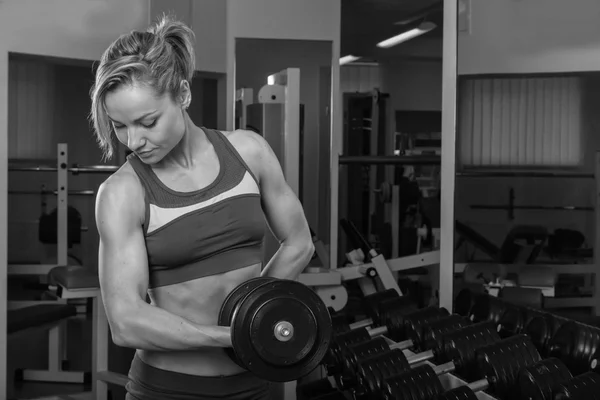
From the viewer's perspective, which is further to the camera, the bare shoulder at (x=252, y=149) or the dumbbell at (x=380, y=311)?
the dumbbell at (x=380, y=311)

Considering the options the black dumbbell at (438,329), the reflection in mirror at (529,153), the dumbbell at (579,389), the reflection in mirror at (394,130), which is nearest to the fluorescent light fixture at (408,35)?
the reflection in mirror at (394,130)

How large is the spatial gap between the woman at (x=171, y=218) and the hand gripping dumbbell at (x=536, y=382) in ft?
3.08

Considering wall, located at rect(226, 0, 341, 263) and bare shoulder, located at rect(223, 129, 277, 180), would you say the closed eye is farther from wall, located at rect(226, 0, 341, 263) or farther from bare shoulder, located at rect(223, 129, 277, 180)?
wall, located at rect(226, 0, 341, 263)

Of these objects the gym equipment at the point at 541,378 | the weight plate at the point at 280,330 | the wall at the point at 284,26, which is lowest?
the gym equipment at the point at 541,378

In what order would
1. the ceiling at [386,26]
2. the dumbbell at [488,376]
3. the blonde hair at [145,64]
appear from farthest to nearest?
1. the ceiling at [386,26]
2. the dumbbell at [488,376]
3. the blonde hair at [145,64]

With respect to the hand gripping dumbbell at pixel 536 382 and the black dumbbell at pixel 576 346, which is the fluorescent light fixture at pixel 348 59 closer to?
the black dumbbell at pixel 576 346

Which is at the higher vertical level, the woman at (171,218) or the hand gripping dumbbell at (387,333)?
the woman at (171,218)

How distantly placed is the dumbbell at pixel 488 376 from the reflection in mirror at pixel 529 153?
1.78 ft

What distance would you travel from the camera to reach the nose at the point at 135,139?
1212 mm

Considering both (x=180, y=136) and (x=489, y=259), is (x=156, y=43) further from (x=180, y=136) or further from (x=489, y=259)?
(x=489, y=259)

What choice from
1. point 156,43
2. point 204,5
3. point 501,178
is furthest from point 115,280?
point 204,5

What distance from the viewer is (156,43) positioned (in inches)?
48.5

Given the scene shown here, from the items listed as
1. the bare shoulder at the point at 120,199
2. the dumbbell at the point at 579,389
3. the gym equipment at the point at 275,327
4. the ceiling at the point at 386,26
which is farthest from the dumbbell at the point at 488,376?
→ the ceiling at the point at 386,26

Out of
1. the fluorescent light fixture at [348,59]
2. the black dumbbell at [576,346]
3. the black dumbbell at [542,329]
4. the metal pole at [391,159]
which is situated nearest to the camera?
the black dumbbell at [576,346]
